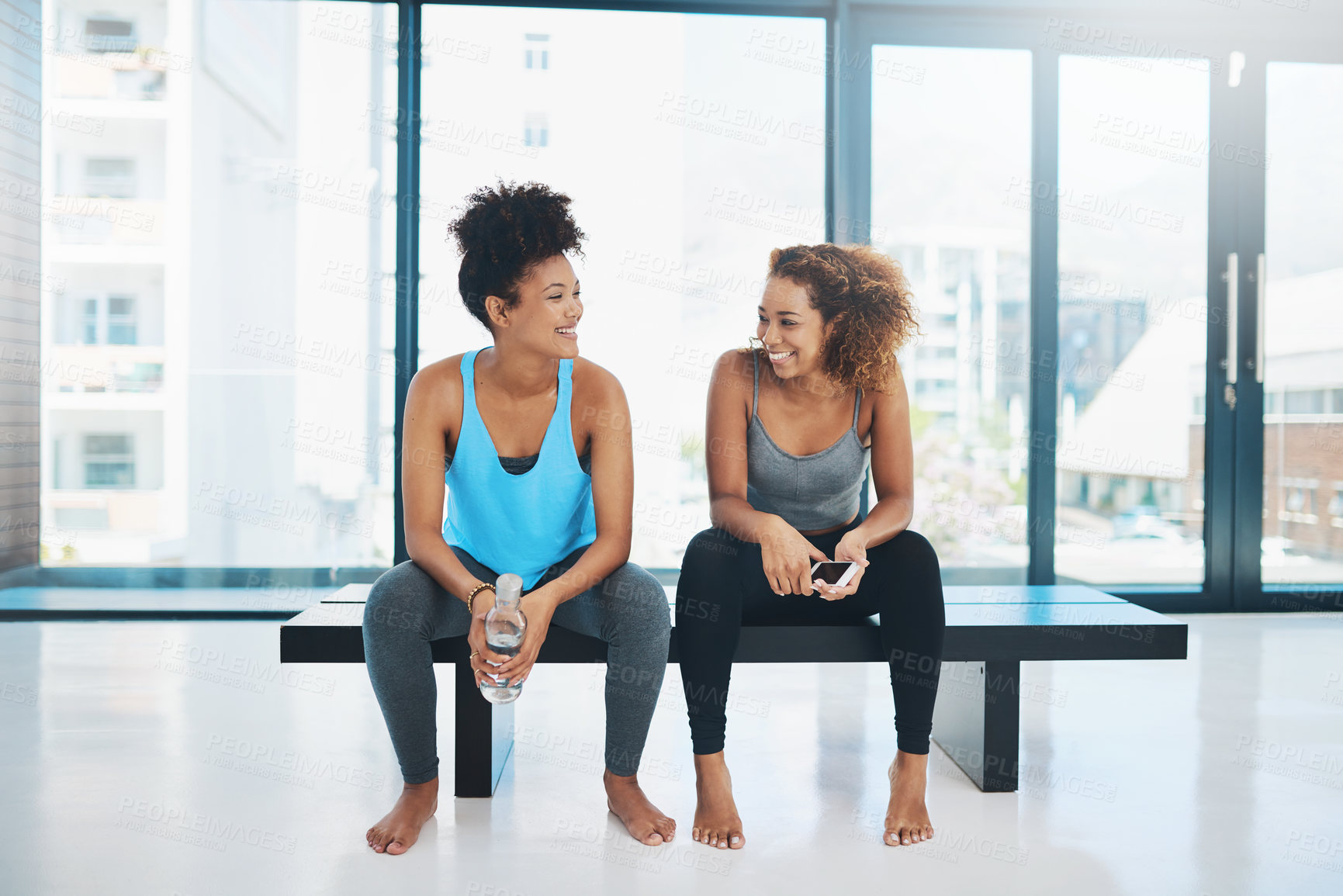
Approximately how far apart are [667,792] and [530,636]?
46 cm

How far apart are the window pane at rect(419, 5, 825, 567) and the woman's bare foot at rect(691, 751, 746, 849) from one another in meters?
1.92

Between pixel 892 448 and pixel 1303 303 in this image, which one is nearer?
pixel 892 448

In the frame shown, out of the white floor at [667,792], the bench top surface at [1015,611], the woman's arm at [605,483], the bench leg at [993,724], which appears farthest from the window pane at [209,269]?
the bench leg at [993,724]

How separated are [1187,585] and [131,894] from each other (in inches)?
138

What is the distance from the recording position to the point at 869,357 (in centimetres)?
174

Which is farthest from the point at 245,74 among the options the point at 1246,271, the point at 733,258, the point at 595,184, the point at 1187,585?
the point at 1187,585

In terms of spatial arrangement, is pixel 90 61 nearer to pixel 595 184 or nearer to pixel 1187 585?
pixel 595 184

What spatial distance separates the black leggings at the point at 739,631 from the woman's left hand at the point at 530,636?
235 mm

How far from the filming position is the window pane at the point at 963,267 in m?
3.36

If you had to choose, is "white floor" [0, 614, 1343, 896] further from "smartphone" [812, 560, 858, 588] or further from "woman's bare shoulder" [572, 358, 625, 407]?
"woman's bare shoulder" [572, 358, 625, 407]

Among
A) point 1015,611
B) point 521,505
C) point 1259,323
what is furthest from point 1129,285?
point 521,505

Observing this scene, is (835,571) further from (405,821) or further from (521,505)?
(405,821)

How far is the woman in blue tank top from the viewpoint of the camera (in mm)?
1478

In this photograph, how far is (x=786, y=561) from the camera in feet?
5.08
